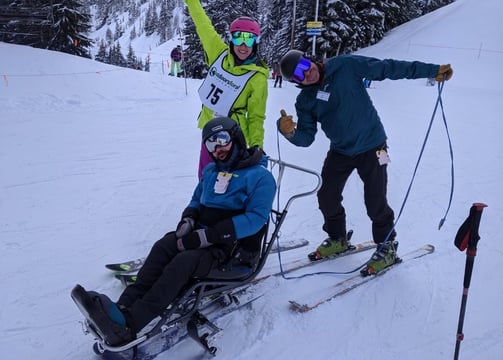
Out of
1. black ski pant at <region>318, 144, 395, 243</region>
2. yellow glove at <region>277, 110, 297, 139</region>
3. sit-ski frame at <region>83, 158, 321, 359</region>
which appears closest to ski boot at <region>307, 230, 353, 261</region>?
black ski pant at <region>318, 144, 395, 243</region>

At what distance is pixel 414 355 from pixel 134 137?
729cm

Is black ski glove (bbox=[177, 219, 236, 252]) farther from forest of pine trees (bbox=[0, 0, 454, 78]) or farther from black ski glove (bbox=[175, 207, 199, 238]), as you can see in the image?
forest of pine trees (bbox=[0, 0, 454, 78])

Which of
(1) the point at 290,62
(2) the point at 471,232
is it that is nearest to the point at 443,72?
(1) the point at 290,62

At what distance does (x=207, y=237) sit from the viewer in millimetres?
2604

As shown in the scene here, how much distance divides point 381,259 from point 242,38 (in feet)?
7.60

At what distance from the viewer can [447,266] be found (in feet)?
12.5

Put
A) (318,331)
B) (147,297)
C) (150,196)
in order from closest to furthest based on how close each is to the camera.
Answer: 1. (147,297)
2. (318,331)
3. (150,196)

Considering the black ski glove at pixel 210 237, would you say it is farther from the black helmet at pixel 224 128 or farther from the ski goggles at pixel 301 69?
the ski goggles at pixel 301 69

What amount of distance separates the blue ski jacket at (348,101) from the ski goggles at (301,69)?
0.59ft

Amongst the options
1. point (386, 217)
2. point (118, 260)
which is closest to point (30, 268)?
point (118, 260)

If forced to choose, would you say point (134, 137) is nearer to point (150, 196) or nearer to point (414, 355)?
point (150, 196)

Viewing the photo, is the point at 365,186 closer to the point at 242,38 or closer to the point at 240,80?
the point at 240,80

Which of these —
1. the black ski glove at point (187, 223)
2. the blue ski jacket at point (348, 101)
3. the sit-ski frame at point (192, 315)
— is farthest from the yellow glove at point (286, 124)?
the sit-ski frame at point (192, 315)

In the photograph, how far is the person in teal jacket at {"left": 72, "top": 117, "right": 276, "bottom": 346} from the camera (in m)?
2.30
